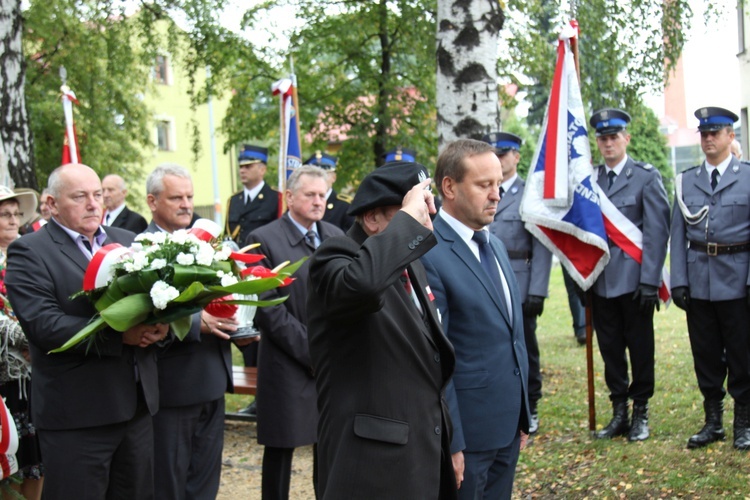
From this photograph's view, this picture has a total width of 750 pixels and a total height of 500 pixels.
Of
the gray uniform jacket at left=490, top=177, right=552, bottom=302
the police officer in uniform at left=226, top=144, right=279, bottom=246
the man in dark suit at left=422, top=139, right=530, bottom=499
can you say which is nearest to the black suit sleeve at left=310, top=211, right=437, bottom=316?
the man in dark suit at left=422, top=139, right=530, bottom=499

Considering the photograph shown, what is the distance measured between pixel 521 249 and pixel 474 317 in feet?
11.4

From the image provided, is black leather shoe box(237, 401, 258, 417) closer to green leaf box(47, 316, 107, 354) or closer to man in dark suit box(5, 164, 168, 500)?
man in dark suit box(5, 164, 168, 500)

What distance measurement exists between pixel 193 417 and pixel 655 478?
2937 millimetres

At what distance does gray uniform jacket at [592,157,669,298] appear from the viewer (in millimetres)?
6191

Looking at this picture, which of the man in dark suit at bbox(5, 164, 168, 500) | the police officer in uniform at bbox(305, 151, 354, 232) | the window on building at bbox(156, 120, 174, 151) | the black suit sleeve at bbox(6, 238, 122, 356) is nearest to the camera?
the black suit sleeve at bbox(6, 238, 122, 356)

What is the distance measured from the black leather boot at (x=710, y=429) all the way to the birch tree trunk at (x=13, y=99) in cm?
697

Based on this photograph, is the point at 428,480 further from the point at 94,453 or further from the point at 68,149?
the point at 68,149

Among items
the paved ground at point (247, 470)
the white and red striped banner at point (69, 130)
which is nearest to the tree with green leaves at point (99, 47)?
the white and red striped banner at point (69, 130)

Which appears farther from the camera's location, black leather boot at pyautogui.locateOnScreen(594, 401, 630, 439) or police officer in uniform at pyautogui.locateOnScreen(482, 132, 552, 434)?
police officer in uniform at pyautogui.locateOnScreen(482, 132, 552, 434)

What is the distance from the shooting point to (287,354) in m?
5.23

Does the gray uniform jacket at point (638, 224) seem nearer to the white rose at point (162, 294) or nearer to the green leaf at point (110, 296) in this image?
the white rose at point (162, 294)

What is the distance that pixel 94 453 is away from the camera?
4086 mm

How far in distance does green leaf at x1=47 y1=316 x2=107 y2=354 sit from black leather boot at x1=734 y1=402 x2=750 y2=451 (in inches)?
170

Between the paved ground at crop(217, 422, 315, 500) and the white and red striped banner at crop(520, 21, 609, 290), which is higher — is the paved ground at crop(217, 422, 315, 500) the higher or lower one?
the lower one
